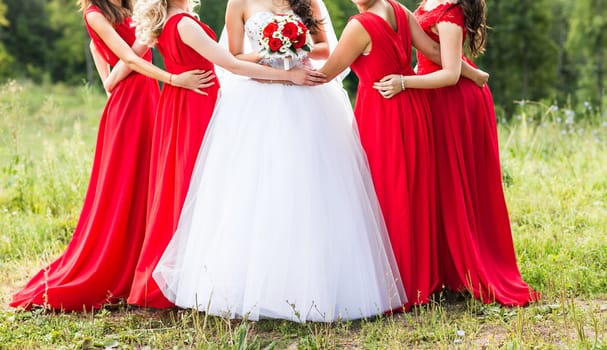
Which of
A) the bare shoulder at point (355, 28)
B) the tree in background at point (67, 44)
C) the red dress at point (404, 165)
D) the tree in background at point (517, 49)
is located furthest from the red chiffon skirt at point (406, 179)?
the tree in background at point (517, 49)

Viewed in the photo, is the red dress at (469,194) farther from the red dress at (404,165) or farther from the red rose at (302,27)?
the red rose at (302,27)

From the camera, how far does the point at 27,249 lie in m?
7.03

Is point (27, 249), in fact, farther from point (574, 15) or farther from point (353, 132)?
point (574, 15)

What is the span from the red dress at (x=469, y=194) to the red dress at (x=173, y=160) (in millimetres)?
1690

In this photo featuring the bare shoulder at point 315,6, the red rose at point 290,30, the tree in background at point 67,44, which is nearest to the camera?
the red rose at point 290,30

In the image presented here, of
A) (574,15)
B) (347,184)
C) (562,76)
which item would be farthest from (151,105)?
(562,76)

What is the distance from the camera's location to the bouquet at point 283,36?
4914 millimetres

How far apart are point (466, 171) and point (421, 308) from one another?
1.14 metres

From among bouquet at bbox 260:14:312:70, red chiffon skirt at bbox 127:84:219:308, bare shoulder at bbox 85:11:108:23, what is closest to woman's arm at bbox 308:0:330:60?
bouquet at bbox 260:14:312:70

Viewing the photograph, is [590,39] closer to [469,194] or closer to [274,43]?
[469,194]

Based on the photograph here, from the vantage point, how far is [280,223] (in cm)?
480

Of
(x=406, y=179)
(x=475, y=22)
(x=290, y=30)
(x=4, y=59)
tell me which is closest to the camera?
(x=290, y=30)

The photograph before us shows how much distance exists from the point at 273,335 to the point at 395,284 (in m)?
0.90

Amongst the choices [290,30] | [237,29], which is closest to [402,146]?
[290,30]
